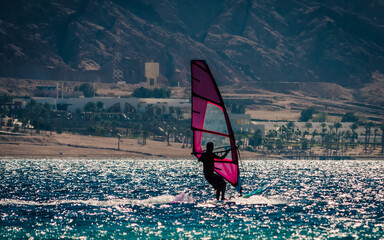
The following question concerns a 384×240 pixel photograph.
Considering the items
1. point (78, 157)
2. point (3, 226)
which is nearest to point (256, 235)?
point (3, 226)

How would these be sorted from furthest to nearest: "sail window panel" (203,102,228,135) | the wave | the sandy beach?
1. the sandy beach
2. the wave
3. "sail window panel" (203,102,228,135)

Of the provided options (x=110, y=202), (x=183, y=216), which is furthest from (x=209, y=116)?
(x=110, y=202)

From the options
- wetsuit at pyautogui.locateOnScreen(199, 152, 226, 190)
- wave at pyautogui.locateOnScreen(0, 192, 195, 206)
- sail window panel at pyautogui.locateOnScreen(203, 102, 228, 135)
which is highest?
sail window panel at pyautogui.locateOnScreen(203, 102, 228, 135)

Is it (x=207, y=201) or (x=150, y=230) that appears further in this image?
(x=207, y=201)

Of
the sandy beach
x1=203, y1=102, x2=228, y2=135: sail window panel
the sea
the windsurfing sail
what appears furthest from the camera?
the sandy beach

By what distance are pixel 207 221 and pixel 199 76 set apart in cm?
728

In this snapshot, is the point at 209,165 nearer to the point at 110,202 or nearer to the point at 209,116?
the point at 209,116

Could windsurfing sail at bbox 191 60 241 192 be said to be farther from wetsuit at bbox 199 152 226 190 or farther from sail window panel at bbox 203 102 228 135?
wetsuit at bbox 199 152 226 190

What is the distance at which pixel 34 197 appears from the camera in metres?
45.3

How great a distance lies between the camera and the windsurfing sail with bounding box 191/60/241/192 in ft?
107

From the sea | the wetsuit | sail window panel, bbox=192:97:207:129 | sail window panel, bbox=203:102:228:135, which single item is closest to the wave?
the sea

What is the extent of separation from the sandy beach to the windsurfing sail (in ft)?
384

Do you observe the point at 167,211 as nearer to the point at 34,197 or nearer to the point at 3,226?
the point at 3,226

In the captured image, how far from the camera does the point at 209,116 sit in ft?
112
